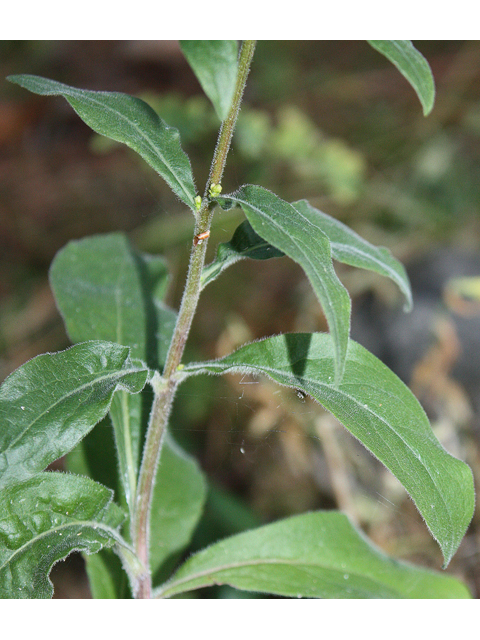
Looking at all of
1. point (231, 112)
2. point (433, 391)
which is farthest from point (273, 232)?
point (433, 391)

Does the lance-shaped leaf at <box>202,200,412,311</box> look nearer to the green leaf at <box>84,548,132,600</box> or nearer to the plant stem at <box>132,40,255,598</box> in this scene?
the plant stem at <box>132,40,255,598</box>

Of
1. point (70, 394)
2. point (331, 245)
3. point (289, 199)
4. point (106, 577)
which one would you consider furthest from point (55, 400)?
point (289, 199)

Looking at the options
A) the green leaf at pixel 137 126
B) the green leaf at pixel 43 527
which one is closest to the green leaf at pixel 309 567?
the green leaf at pixel 43 527

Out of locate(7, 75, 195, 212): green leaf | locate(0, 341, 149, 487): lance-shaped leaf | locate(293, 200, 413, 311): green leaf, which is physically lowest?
locate(0, 341, 149, 487): lance-shaped leaf

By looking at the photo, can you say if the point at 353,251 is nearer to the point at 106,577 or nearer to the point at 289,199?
the point at 106,577

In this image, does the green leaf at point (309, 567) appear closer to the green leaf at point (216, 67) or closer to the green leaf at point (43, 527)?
the green leaf at point (43, 527)

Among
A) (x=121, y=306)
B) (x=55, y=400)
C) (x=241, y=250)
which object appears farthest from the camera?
(x=121, y=306)

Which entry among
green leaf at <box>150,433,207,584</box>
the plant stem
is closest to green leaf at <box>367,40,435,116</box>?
the plant stem

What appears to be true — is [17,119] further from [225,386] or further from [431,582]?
[431,582]

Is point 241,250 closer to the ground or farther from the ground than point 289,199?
closer to the ground
